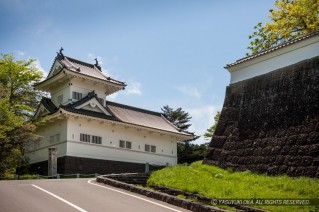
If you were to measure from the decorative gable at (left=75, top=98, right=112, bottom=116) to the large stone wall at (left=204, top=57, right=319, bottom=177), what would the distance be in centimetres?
1486

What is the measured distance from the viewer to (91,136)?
29.1m

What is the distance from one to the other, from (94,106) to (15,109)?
6.62 metres

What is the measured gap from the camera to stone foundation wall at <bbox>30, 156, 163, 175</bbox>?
26712 mm

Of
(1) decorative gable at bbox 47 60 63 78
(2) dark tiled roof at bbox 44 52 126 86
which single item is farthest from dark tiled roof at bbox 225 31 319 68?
(1) decorative gable at bbox 47 60 63 78

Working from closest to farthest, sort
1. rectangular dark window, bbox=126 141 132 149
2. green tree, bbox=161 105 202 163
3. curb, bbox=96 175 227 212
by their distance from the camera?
curb, bbox=96 175 227 212 → rectangular dark window, bbox=126 141 132 149 → green tree, bbox=161 105 202 163

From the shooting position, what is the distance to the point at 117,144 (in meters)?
30.8

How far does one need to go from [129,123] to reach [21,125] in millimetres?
9374

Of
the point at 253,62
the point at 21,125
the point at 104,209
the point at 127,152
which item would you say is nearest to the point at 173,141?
the point at 127,152

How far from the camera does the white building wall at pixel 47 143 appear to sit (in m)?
27.8

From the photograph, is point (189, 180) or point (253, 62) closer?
point (189, 180)

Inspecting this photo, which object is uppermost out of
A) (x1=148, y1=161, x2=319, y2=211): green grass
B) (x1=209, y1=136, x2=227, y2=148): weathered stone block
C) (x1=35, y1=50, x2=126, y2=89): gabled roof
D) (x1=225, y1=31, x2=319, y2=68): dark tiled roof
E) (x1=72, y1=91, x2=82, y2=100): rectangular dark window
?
(x1=35, y1=50, x2=126, y2=89): gabled roof

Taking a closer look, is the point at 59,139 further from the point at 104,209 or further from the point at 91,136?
the point at 104,209

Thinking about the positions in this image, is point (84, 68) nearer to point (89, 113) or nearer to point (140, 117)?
point (89, 113)

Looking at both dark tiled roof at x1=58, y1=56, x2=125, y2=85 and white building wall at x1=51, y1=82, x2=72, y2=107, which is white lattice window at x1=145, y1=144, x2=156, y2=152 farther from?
white building wall at x1=51, y1=82, x2=72, y2=107
